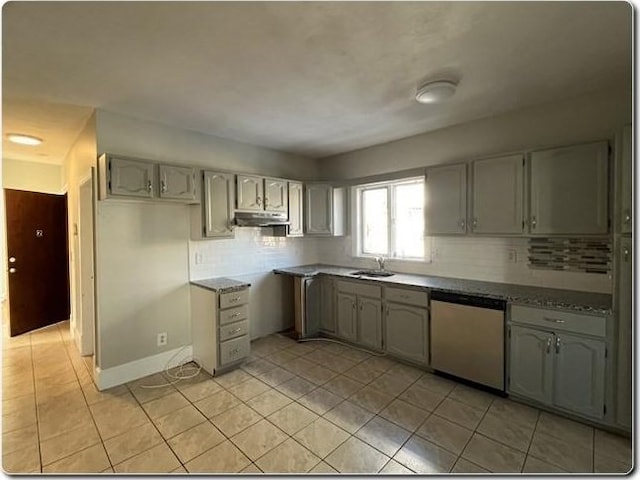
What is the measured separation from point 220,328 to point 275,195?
5.59 feet

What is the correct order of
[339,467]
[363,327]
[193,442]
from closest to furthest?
[339,467], [193,442], [363,327]

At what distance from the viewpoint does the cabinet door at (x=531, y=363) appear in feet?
7.70

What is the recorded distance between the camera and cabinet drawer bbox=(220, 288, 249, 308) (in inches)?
121

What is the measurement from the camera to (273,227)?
13.7ft

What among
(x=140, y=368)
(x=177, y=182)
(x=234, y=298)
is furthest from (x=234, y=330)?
(x=177, y=182)

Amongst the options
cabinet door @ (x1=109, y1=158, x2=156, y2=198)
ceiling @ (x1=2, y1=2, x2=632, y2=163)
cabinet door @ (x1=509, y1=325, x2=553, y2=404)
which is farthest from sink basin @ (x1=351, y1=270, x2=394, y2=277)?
cabinet door @ (x1=109, y1=158, x2=156, y2=198)

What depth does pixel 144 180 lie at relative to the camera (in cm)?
281

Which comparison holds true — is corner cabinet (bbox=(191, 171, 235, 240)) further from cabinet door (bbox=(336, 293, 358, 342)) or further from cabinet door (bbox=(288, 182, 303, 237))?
cabinet door (bbox=(336, 293, 358, 342))

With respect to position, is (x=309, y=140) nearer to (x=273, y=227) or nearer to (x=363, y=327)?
(x=273, y=227)

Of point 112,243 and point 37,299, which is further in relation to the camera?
point 37,299

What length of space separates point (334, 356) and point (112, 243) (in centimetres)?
253

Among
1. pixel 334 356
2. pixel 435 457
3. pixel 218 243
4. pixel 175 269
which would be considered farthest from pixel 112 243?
pixel 435 457

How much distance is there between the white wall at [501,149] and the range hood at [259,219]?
1300 mm

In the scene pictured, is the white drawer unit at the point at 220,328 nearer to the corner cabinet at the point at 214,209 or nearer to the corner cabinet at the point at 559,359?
the corner cabinet at the point at 214,209
